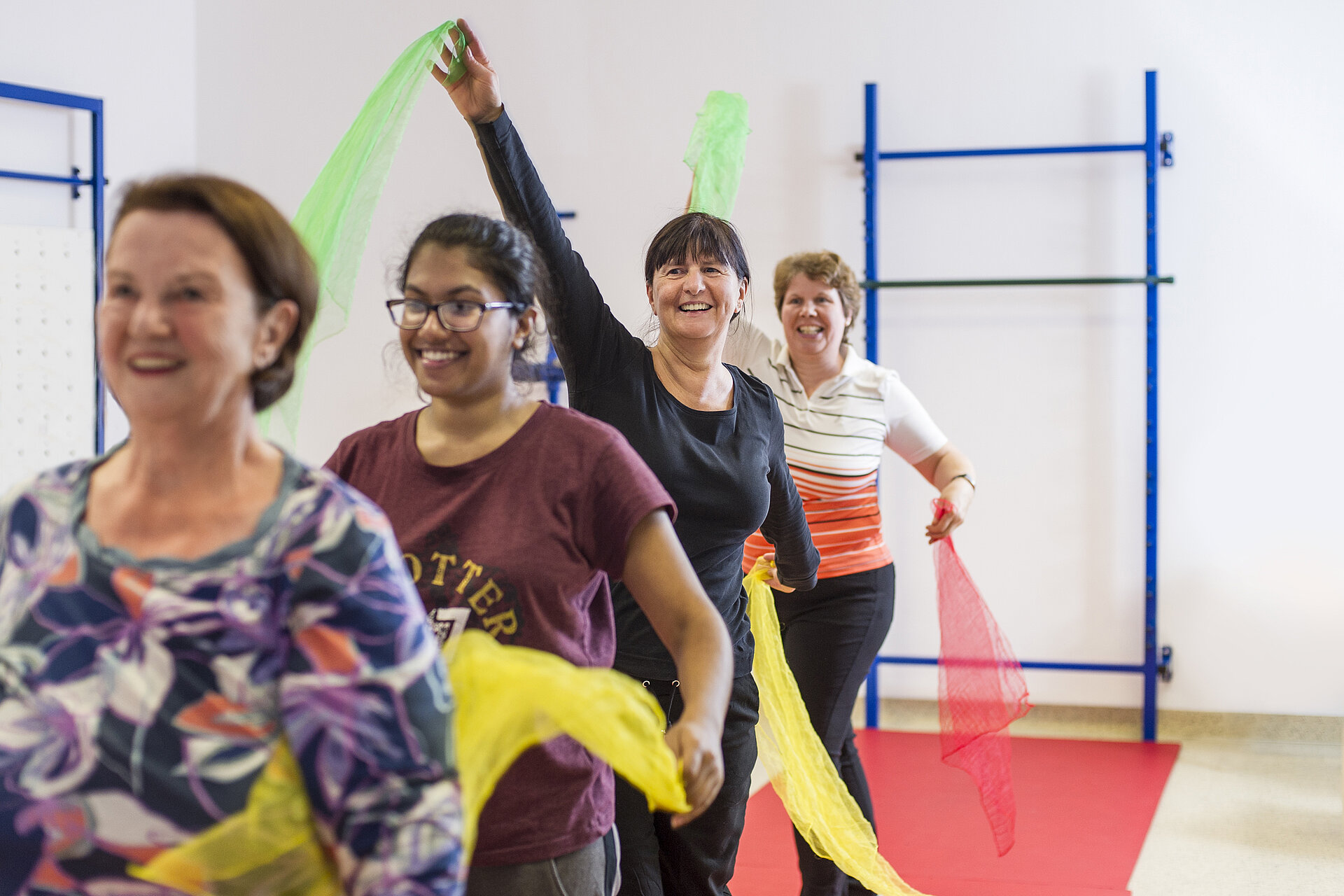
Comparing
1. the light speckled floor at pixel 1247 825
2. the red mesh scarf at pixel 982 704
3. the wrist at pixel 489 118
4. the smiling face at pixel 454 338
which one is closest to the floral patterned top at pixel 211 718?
the smiling face at pixel 454 338

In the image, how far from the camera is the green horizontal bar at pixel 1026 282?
475 centimetres

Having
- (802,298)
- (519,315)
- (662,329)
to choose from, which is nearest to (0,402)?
(802,298)

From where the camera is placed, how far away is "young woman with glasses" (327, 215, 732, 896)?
132 cm

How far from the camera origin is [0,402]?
16.1 feet

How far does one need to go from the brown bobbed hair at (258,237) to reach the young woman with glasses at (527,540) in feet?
1.15

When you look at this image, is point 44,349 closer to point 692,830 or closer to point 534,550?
point 692,830

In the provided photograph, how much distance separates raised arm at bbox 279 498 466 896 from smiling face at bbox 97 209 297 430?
145mm

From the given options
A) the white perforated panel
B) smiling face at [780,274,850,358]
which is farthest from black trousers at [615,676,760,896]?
the white perforated panel

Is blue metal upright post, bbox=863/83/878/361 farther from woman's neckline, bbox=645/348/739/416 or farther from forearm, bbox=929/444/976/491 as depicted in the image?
woman's neckline, bbox=645/348/739/416

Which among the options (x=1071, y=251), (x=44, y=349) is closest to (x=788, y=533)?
(x=1071, y=251)

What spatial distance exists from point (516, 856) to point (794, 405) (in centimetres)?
201

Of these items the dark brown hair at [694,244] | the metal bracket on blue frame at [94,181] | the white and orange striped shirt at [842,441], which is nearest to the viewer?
the dark brown hair at [694,244]

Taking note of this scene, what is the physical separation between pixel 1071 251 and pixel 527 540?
4110 mm

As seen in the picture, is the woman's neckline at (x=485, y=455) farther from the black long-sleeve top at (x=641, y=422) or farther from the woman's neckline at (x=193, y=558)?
the black long-sleeve top at (x=641, y=422)
